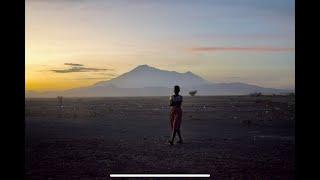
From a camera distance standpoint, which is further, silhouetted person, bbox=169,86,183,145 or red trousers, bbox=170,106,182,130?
red trousers, bbox=170,106,182,130

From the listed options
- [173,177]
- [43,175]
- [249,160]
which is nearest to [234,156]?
[249,160]

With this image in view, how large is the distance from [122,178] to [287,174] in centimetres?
377

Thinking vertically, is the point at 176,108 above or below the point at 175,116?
above

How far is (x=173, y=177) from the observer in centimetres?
934

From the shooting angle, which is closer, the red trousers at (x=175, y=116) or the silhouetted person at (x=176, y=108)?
the silhouetted person at (x=176, y=108)
